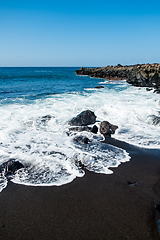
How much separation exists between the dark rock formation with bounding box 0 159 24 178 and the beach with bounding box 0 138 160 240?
17.0 inches

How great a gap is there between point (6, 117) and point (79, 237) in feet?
25.6

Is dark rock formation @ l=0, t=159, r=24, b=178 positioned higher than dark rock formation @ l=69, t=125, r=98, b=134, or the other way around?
dark rock formation @ l=69, t=125, r=98, b=134

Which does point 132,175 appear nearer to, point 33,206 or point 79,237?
point 79,237

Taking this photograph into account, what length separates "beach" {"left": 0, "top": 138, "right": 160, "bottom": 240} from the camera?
2.66 metres

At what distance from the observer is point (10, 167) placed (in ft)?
14.1

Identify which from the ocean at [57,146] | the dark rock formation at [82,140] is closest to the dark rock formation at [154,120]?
the ocean at [57,146]

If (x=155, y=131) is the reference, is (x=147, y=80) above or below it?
above

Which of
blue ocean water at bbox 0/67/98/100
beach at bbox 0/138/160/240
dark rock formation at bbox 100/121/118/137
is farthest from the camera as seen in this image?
blue ocean water at bbox 0/67/98/100

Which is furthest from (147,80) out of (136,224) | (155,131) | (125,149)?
(136,224)

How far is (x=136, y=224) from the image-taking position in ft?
9.18

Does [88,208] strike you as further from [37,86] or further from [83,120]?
[37,86]

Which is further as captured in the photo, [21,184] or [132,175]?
[132,175]

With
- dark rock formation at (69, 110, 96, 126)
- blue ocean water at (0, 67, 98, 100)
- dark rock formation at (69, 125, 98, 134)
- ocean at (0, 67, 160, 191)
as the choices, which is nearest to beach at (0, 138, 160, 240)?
ocean at (0, 67, 160, 191)

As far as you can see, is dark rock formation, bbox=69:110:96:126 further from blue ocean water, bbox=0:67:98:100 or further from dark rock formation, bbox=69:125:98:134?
blue ocean water, bbox=0:67:98:100
